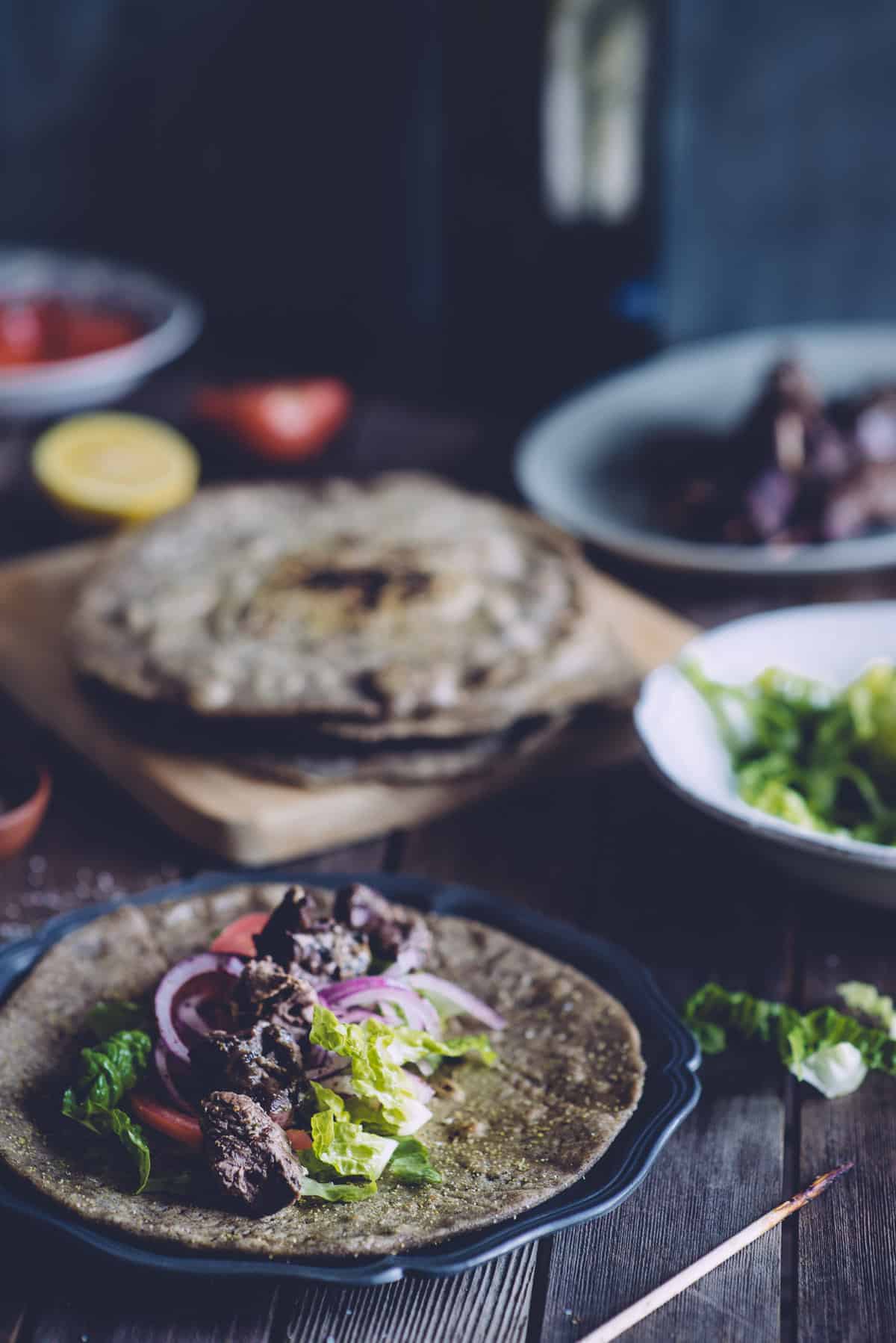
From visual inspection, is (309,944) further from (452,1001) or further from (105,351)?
(105,351)

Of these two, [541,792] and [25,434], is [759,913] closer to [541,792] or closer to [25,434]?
[541,792]

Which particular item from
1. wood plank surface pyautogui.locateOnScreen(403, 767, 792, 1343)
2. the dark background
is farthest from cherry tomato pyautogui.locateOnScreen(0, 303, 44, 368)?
wood plank surface pyautogui.locateOnScreen(403, 767, 792, 1343)

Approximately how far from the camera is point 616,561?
3662 millimetres

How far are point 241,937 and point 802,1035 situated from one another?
770 millimetres

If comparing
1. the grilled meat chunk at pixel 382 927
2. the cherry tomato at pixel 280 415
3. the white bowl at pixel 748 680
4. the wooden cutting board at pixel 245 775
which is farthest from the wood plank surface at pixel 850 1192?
the cherry tomato at pixel 280 415

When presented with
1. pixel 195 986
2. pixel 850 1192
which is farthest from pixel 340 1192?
pixel 850 1192

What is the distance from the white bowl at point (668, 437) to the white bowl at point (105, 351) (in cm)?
109

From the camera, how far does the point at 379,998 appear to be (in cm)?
194

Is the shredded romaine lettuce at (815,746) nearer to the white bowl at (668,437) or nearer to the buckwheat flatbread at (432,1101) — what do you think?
the buckwheat flatbread at (432,1101)

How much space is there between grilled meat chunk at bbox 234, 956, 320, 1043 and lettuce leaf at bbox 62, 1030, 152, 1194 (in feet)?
0.46

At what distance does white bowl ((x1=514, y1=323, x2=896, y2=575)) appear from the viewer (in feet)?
10.8

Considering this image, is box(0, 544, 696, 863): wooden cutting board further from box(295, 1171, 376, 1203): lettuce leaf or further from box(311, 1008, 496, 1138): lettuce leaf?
box(295, 1171, 376, 1203): lettuce leaf

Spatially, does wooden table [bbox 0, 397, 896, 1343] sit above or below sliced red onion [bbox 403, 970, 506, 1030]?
below

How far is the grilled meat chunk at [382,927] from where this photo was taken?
2.03m
